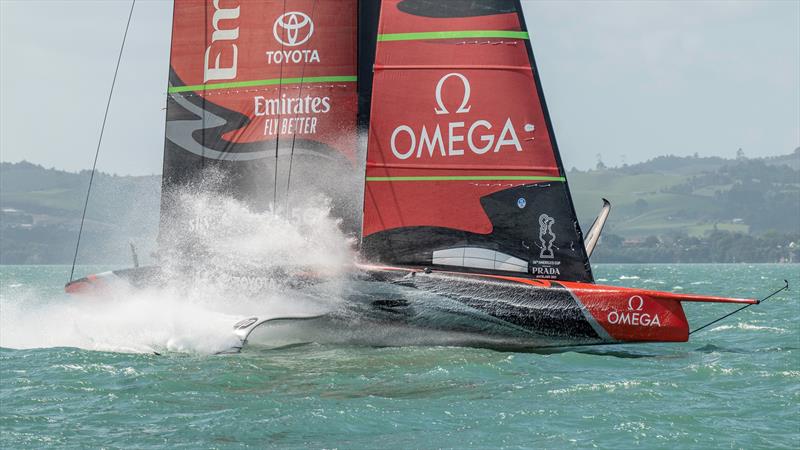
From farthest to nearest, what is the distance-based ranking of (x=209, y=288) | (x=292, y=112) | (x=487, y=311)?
(x=292, y=112), (x=209, y=288), (x=487, y=311)

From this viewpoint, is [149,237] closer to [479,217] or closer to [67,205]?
[479,217]

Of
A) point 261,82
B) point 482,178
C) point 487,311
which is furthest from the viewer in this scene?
point 261,82

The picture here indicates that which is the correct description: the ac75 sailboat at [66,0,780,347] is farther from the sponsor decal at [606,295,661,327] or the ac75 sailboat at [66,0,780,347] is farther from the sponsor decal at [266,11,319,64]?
the sponsor decal at [266,11,319,64]

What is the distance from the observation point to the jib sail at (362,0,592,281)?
41.4 feet

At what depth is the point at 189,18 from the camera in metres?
15.2

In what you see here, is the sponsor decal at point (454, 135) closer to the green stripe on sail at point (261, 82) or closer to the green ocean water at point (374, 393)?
the green stripe on sail at point (261, 82)

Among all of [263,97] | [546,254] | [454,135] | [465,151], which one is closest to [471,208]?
[465,151]

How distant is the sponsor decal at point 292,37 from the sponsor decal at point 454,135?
7.65 ft

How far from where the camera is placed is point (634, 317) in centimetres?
1198

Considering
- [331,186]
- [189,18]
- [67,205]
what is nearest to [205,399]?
[331,186]

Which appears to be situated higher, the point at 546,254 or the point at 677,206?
the point at 677,206

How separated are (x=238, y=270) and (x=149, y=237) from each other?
3.76 m

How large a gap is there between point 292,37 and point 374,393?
6.09m

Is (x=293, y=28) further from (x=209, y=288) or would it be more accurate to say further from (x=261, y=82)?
(x=209, y=288)
